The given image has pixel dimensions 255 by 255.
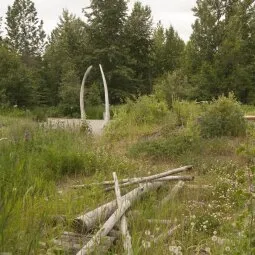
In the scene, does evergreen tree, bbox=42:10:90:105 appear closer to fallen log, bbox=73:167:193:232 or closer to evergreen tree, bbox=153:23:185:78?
evergreen tree, bbox=153:23:185:78

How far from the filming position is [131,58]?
1278 inches

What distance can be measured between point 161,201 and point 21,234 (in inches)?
76.7

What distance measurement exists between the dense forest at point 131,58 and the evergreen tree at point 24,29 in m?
2.86

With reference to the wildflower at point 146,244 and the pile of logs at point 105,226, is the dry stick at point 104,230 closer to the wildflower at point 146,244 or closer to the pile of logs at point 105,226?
the pile of logs at point 105,226

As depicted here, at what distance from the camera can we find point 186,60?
102ft

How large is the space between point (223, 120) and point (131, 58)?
24409 mm

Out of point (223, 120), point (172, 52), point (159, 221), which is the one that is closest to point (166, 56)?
point (172, 52)

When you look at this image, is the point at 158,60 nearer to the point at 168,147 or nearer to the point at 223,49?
the point at 223,49

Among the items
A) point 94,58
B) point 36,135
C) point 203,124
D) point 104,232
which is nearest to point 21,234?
point 104,232

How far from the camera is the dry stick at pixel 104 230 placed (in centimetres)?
279

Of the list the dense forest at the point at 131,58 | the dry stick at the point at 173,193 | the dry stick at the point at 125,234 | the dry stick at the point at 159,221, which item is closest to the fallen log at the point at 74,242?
the dry stick at the point at 125,234

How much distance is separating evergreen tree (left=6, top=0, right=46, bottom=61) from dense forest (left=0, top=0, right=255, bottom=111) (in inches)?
113

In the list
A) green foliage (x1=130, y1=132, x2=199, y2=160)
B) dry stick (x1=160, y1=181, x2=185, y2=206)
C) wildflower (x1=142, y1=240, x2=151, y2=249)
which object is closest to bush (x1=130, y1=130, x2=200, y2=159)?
green foliage (x1=130, y1=132, x2=199, y2=160)

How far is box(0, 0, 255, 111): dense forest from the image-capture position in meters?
25.0
